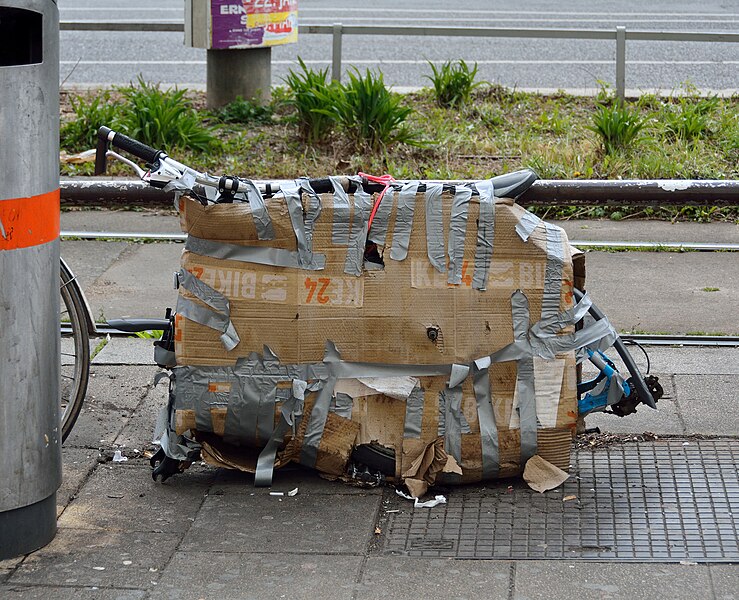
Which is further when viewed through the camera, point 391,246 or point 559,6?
point 559,6

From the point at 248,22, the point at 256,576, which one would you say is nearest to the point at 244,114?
the point at 248,22

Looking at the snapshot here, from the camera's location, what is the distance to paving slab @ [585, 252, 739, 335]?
6105 millimetres

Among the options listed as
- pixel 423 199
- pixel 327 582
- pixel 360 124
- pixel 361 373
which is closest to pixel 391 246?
pixel 423 199

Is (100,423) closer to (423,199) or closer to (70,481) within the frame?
(70,481)

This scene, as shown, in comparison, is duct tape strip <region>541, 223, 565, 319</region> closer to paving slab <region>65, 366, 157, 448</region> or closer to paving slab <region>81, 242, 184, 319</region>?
paving slab <region>65, 366, 157, 448</region>

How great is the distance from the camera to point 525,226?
4.09 meters

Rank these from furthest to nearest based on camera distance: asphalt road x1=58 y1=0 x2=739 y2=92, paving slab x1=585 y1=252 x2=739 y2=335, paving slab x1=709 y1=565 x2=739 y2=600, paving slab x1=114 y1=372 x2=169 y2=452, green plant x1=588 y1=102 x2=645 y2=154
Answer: asphalt road x1=58 y1=0 x2=739 y2=92 → green plant x1=588 y1=102 x2=645 y2=154 → paving slab x1=585 y1=252 x2=739 y2=335 → paving slab x1=114 y1=372 x2=169 y2=452 → paving slab x1=709 y1=565 x2=739 y2=600

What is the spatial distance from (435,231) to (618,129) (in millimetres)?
5331

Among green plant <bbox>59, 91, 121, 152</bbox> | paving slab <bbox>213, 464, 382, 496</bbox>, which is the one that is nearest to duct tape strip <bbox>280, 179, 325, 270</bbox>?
paving slab <bbox>213, 464, 382, 496</bbox>

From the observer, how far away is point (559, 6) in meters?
18.6

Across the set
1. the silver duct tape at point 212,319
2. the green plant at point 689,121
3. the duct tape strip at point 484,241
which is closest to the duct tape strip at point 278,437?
the silver duct tape at point 212,319

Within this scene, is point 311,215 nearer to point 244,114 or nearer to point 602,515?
point 602,515

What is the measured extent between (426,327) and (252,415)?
687mm

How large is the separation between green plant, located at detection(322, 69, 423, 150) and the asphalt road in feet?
10.3
